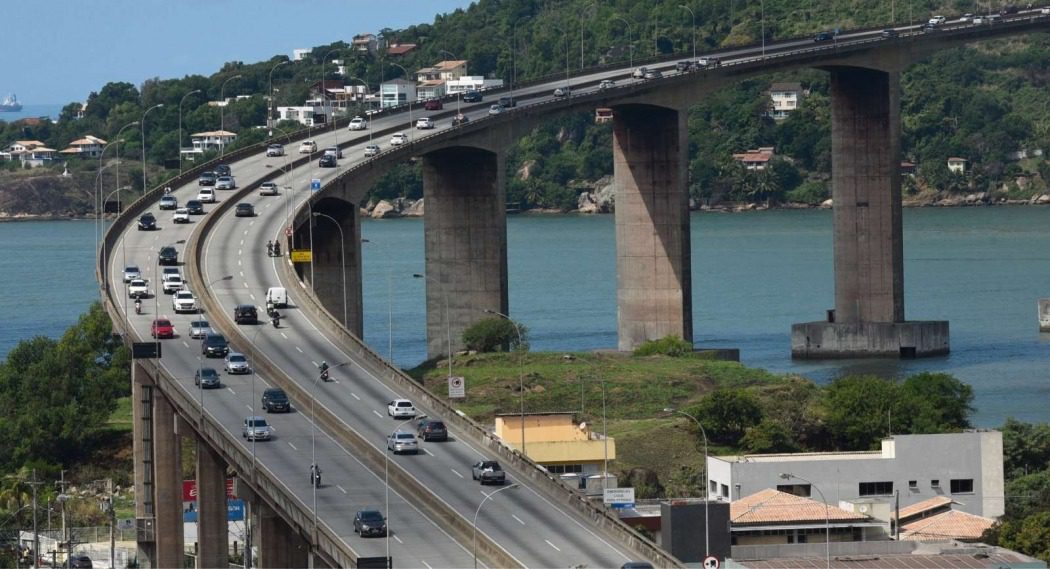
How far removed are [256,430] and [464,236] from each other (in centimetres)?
6435

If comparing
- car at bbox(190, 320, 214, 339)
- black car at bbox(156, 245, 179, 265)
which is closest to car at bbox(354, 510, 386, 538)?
car at bbox(190, 320, 214, 339)

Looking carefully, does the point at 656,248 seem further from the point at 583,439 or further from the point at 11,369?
the point at 583,439

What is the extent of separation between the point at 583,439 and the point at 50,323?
98.0 meters

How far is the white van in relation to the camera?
4215 inches

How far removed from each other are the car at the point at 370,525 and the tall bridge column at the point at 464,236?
75.8 m

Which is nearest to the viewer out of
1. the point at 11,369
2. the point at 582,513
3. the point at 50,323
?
the point at 582,513

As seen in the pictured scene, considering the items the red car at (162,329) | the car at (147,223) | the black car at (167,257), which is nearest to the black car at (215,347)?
the red car at (162,329)

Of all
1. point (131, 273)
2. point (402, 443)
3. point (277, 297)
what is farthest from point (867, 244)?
point (402, 443)

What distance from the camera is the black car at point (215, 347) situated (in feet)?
320

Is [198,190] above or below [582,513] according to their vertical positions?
above

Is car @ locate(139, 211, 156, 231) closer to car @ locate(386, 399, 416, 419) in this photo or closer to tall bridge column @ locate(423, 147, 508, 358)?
tall bridge column @ locate(423, 147, 508, 358)

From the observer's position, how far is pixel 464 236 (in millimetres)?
146125

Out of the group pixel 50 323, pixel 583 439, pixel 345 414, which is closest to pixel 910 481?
pixel 583 439

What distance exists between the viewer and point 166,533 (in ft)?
322
